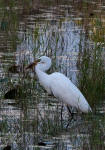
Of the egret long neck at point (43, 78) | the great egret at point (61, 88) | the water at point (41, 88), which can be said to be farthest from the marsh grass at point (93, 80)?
the egret long neck at point (43, 78)

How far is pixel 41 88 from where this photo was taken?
7.86m

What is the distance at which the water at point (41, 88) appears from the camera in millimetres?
5918

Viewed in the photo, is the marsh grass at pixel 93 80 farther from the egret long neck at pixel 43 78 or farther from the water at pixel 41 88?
the egret long neck at pixel 43 78

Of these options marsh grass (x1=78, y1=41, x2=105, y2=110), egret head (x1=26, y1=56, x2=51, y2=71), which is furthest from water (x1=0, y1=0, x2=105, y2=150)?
egret head (x1=26, y1=56, x2=51, y2=71)

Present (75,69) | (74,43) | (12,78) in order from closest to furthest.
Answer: (12,78) → (75,69) → (74,43)

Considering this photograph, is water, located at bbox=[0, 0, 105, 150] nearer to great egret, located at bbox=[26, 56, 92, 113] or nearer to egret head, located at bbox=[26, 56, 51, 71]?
great egret, located at bbox=[26, 56, 92, 113]

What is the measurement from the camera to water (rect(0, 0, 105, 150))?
592 centimetres

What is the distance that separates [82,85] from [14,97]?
769 millimetres

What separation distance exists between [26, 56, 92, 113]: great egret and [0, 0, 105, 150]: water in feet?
0.44

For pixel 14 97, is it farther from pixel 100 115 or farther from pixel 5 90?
pixel 100 115

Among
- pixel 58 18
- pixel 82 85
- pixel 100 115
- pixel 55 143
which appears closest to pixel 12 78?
pixel 82 85

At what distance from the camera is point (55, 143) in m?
5.82

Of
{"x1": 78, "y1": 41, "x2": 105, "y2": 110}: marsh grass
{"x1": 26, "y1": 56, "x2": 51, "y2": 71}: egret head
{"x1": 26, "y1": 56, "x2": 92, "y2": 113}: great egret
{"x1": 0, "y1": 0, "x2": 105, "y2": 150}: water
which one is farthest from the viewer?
{"x1": 26, "y1": 56, "x2": 51, "y2": 71}: egret head

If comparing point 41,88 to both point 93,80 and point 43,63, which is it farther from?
point 93,80
